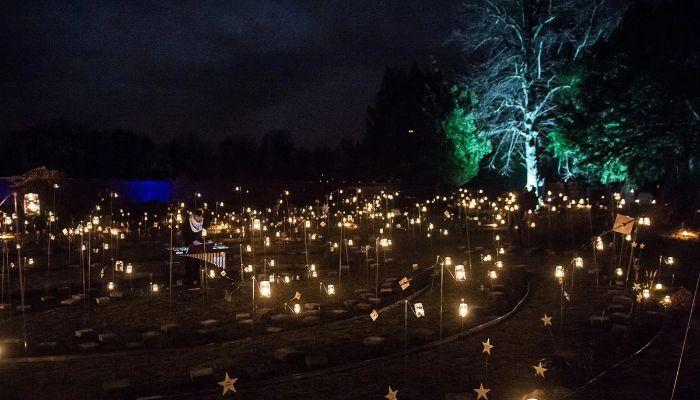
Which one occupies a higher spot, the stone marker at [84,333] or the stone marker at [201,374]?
the stone marker at [84,333]

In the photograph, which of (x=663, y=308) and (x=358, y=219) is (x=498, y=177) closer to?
(x=358, y=219)

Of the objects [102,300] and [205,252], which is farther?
[205,252]

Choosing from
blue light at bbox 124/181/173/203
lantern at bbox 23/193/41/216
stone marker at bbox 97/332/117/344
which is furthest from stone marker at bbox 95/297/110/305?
blue light at bbox 124/181/173/203

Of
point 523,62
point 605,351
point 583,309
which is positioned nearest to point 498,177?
point 523,62

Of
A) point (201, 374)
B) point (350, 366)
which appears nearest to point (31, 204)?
point (201, 374)

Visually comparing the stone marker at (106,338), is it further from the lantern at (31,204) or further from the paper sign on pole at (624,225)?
the lantern at (31,204)

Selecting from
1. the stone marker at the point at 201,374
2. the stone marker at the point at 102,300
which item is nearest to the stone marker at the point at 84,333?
the stone marker at the point at 102,300

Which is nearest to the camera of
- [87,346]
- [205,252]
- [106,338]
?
[87,346]

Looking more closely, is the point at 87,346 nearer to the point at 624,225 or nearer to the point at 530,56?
the point at 624,225

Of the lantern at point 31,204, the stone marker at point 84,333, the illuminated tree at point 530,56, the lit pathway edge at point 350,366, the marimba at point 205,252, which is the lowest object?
the lit pathway edge at point 350,366

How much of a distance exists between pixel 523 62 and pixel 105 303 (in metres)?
23.6

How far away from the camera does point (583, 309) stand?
32.9 feet

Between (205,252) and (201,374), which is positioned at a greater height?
(205,252)

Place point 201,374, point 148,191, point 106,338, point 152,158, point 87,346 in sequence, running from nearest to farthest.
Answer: point 201,374 < point 87,346 < point 106,338 < point 148,191 < point 152,158
